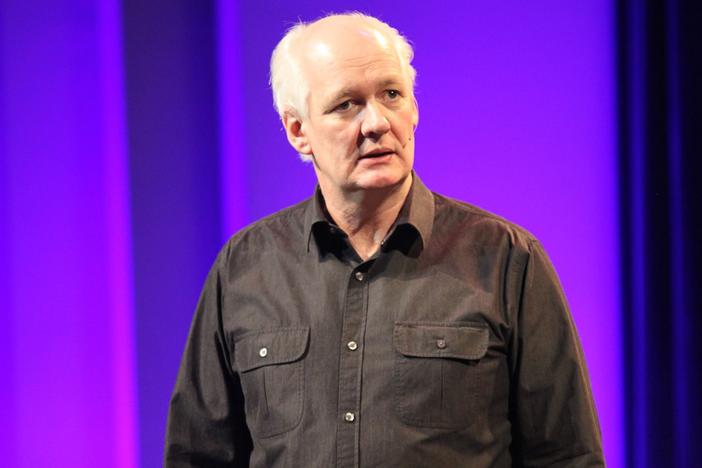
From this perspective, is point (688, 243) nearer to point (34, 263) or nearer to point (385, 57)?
point (385, 57)

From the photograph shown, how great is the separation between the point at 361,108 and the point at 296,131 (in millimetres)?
199

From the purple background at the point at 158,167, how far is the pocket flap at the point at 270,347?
0.76 m

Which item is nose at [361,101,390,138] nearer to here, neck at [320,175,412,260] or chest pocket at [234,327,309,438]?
neck at [320,175,412,260]

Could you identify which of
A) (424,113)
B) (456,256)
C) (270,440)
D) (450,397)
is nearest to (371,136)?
(456,256)

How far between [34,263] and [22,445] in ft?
1.51

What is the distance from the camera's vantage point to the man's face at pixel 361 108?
1.64 meters

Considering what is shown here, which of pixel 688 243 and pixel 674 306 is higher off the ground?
pixel 688 243

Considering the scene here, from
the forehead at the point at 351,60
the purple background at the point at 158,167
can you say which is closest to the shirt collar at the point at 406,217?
the forehead at the point at 351,60

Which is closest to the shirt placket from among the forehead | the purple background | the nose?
the nose

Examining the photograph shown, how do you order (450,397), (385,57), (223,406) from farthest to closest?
(223,406)
(385,57)
(450,397)

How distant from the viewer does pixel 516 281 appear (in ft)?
5.35

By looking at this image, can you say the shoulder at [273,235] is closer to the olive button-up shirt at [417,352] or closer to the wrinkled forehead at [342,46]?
the olive button-up shirt at [417,352]

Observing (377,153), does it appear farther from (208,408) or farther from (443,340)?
(208,408)

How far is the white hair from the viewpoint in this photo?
1.73 metres
